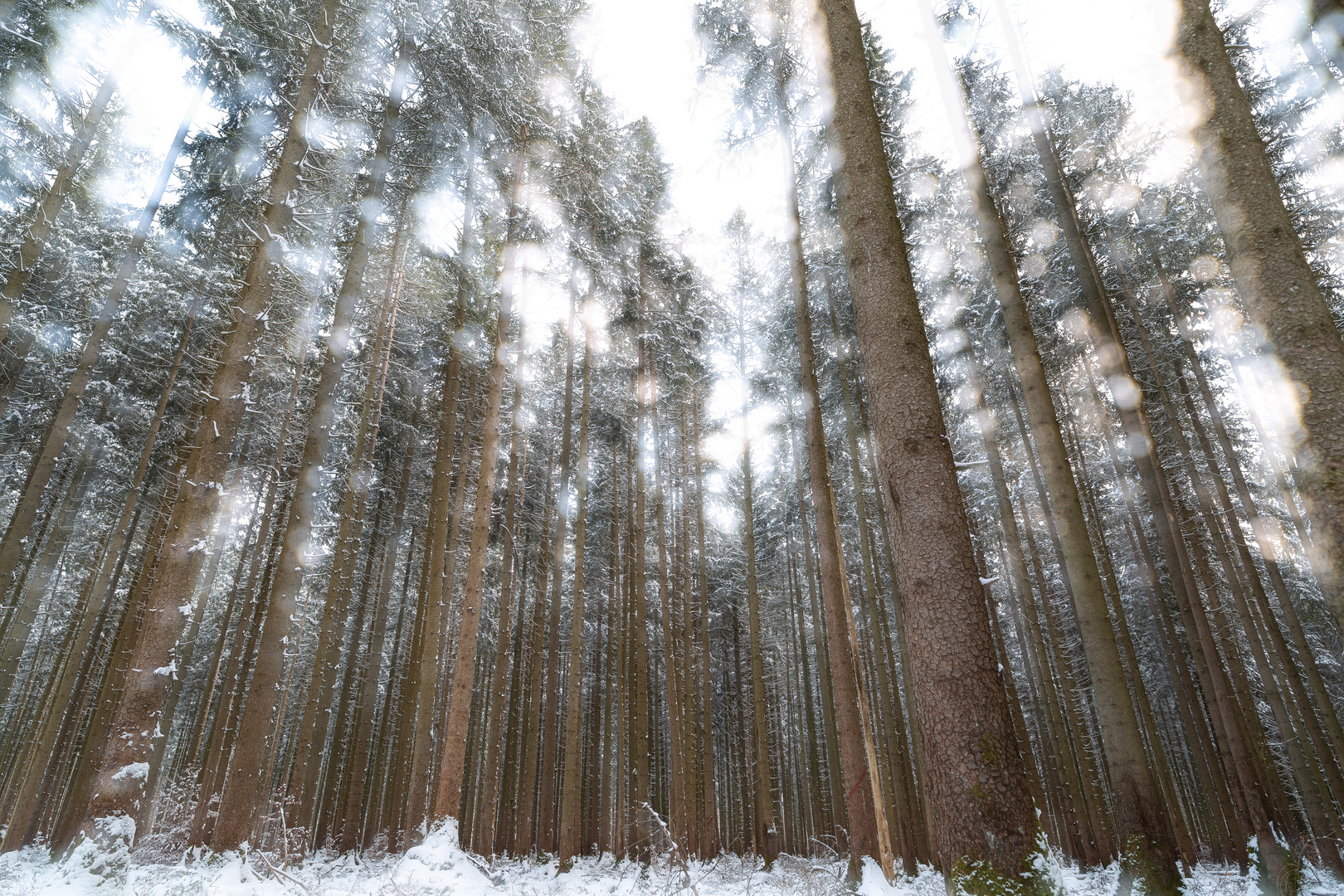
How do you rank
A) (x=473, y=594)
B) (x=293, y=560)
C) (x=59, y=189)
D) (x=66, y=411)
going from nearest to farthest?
(x=293, y=560)
(x=473, y=594)
(x=59, y=189)
(x=66, y=411)

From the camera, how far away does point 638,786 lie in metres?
12.9

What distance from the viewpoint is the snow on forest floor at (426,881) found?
18.9ft

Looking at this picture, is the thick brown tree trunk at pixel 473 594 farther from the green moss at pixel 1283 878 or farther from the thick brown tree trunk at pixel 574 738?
the green moss at pixel 1283 878

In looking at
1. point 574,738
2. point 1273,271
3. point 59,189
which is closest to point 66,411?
point 59,189

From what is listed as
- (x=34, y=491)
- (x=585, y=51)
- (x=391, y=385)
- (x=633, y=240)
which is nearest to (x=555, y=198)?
(x=633, y=240)

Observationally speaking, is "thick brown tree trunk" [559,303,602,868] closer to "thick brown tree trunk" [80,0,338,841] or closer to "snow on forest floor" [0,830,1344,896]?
"snow on forest floor" [0,830,1344,896]

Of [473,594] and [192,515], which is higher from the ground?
[192,515]

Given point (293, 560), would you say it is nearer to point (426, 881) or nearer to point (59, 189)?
point (426, 881)

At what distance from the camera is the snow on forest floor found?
5.75 m

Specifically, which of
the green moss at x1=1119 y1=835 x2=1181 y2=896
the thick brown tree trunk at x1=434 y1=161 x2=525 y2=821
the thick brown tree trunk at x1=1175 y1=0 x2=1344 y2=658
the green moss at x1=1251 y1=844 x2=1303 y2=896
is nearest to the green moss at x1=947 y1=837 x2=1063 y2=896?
the thick brown tree trunk at x1=1175 y1=0 x2=1344 y2=658

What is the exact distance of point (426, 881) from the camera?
6535 millimetres

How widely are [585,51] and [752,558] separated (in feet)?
43.0

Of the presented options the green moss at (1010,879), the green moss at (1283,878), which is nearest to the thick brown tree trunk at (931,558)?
the green moss at (1010,879)

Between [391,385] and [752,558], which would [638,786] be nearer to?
[752,558]
